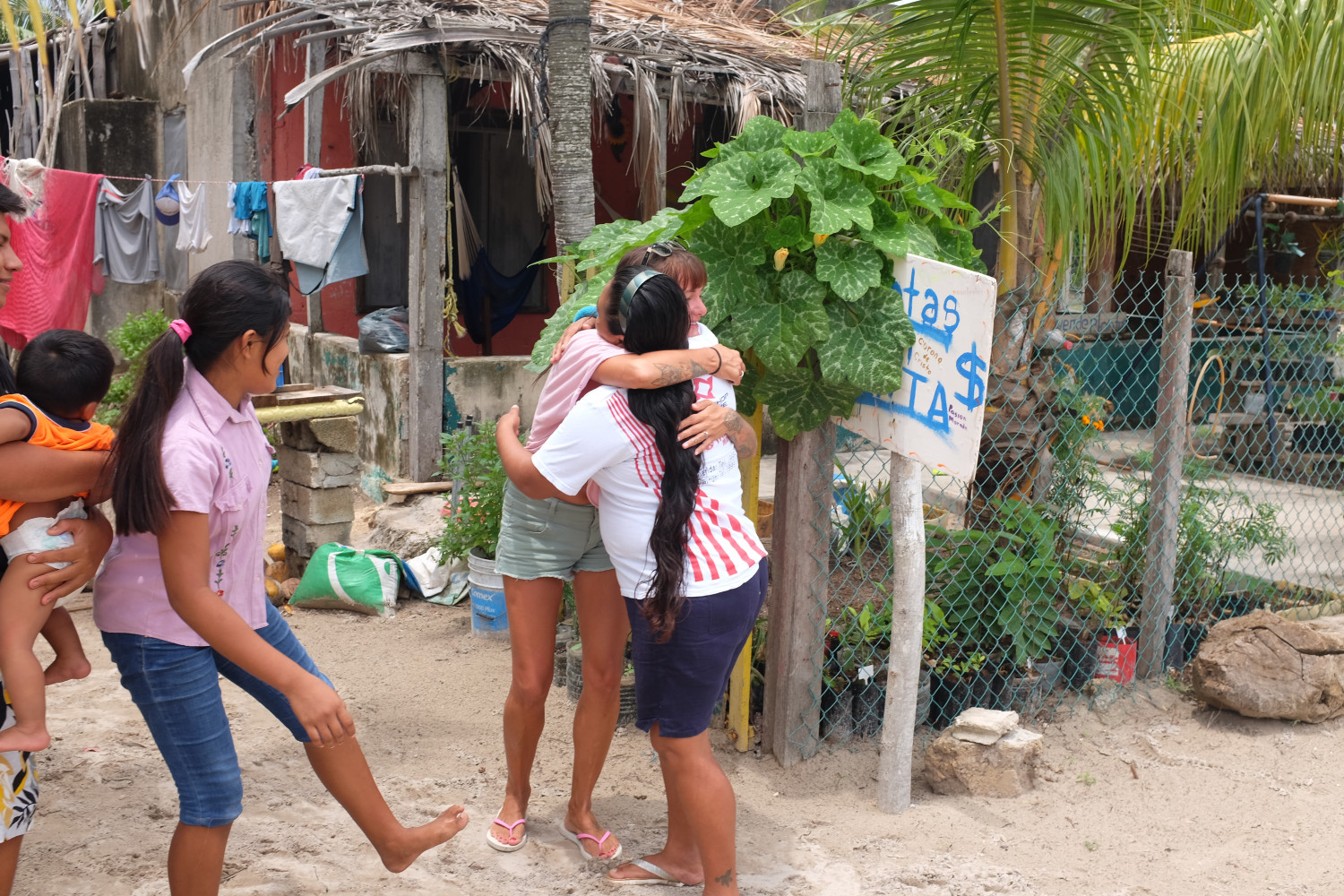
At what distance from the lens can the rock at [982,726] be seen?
343 cm

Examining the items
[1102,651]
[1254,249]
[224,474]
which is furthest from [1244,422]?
[224,474]

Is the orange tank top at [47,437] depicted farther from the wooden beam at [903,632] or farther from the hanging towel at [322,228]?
the hanging towel at [322,228]

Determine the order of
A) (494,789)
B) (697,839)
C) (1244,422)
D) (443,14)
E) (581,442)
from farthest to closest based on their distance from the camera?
(1244,422) → (443,14) → (494,789) → (697,839) → (581,442)

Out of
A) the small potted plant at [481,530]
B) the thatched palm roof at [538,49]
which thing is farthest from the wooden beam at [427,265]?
the small potted plant at [481,530]

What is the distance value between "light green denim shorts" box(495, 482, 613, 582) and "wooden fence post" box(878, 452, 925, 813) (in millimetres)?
929

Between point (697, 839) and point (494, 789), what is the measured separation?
1139 millimetres

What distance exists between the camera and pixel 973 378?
2.89 metres

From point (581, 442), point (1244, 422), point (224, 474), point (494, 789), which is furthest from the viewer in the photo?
point (1244, 422)

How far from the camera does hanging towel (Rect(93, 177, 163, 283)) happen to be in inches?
319

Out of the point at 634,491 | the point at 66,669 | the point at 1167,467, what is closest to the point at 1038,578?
the point at 1167,467

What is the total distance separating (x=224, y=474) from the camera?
83.7 inches

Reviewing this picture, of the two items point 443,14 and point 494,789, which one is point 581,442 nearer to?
point 494,789

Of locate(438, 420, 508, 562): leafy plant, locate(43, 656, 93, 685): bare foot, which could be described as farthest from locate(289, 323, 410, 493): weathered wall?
locate(43, 656, 93, 685): bare foot

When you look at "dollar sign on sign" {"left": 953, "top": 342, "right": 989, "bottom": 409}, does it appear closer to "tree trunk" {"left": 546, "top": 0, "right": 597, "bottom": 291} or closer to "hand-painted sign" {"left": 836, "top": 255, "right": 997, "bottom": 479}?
"hand-painted sign" {"left": 836, "top": 255, "right": 997, "bottom": 479}
